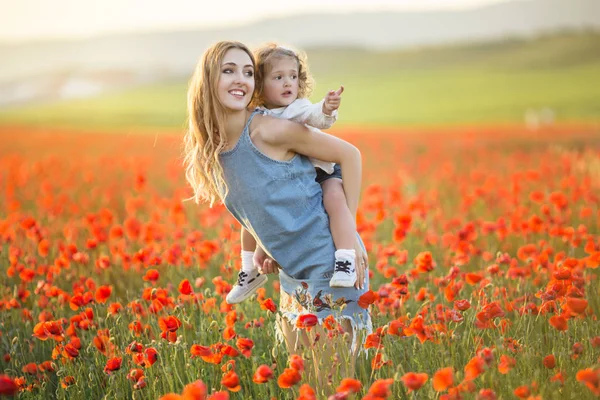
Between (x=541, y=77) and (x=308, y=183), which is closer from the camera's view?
(x=308, y=183)

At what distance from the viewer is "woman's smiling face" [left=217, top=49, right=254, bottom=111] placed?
9.09 ft

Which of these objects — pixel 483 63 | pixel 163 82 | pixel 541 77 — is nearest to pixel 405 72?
pixel 483 63

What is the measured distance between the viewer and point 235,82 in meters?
2.77

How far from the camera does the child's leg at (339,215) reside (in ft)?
9.13

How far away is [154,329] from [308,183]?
3.28ft

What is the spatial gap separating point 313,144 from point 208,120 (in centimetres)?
42

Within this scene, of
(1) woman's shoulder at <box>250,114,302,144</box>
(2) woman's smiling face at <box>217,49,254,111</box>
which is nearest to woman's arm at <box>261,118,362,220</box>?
(1) woman's shoulder at <box>250,114,302,144</box>

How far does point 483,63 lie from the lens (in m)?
38.5

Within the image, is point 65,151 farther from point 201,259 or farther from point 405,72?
point 405,72

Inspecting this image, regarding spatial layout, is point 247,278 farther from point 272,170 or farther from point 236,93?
point 236,93

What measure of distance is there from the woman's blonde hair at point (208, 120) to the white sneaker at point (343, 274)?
21.5 inches

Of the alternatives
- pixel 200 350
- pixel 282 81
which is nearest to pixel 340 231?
pixel 282 81

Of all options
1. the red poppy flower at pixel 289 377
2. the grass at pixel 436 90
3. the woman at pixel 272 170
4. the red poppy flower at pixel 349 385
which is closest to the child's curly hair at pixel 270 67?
the woman at pixel 272 170

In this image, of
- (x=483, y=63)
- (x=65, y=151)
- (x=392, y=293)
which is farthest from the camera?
(x=483, y=63)
